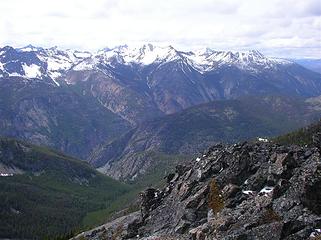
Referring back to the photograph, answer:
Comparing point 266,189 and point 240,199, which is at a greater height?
point 266,189

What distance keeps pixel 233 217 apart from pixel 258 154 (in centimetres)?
4461

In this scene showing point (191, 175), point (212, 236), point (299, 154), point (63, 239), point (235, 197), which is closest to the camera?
point (212, 236)

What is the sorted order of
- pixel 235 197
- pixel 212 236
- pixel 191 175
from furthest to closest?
pixel 191 175 < pixel 235 197 < pixel 212 236

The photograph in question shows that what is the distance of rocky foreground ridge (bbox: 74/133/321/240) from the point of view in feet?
220

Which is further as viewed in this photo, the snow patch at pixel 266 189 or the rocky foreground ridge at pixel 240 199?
the snow patch at pixel 266 189

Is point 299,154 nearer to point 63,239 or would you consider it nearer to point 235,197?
point 235,197

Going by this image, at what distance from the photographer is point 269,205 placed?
74.0 metres

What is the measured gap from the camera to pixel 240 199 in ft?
294

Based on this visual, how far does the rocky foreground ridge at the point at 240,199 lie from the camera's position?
6719cm

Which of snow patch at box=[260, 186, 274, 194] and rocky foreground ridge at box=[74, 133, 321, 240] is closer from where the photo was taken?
rocky foreground ridge at box=[74, 133, 321, 240]

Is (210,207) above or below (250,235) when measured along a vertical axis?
below

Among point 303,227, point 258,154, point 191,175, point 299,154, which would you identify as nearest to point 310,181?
point 303,227

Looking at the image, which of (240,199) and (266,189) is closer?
(240,199)

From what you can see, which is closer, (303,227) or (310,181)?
(303,227)
